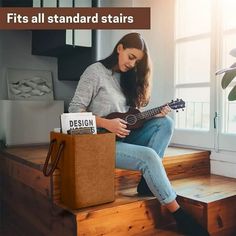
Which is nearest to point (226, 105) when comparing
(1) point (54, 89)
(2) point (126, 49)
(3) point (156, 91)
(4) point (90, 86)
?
(3) point (156, 91)

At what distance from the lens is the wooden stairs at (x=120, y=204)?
1.19 meters

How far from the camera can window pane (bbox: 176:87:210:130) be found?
70.0 inches

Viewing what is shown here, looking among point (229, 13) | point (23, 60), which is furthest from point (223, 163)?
point (23, 60)

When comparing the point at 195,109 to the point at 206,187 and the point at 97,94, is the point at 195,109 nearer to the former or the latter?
the point at 206,187

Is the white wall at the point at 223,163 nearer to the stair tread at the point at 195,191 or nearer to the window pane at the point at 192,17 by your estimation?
the stair tread at the point at 195,191

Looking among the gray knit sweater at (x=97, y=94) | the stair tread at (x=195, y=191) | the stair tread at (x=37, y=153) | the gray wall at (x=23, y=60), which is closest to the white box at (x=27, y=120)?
the stair tread at (x=37, y=153)

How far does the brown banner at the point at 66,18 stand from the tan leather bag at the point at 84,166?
1.44ft

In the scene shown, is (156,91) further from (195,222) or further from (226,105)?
(195,222)

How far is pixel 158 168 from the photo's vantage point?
4.01 ft

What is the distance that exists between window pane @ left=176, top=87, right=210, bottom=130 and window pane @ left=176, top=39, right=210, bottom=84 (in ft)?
0.21

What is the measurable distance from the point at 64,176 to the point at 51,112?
0.90 meters

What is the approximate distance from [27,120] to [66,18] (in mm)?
848

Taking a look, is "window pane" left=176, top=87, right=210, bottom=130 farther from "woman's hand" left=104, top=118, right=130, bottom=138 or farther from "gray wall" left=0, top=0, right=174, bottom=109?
"woman's hand" left=104, top=118, right=130, bottom=138

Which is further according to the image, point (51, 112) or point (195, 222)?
point (51, 112)
